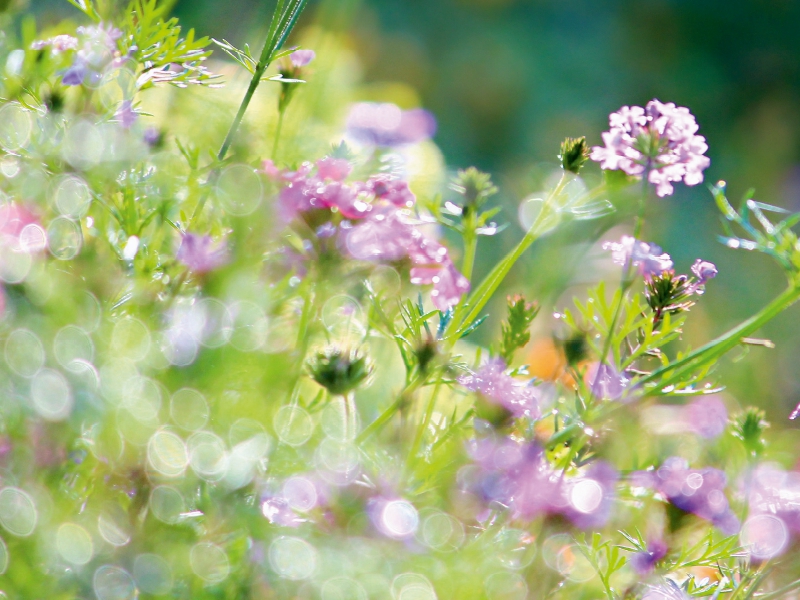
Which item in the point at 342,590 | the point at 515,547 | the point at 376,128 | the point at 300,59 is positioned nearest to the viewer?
the point at 342,590

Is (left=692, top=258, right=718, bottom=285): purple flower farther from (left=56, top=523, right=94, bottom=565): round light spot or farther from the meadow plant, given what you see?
(left=56, top=523, right=94, bottom=565): round light spot

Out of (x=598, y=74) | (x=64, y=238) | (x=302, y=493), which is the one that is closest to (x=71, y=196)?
(x=64, y=238)

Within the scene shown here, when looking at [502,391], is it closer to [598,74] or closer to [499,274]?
[499,274]

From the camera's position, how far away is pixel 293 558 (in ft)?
0.66

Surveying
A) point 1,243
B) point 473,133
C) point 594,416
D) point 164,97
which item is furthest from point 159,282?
point 473,133

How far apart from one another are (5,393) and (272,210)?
87 millimetres

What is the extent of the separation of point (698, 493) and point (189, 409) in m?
0.22

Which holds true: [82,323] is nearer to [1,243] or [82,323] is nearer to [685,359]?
[1,243]

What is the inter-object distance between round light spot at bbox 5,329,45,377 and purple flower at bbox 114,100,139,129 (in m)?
0.14

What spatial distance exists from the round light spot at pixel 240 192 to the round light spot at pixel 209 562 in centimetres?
10

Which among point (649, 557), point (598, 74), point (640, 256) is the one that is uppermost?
point (640, 256)

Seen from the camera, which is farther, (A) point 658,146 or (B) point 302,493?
(A) point 658,146

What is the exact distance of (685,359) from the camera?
320 millimetres

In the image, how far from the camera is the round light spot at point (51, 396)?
0.19m
